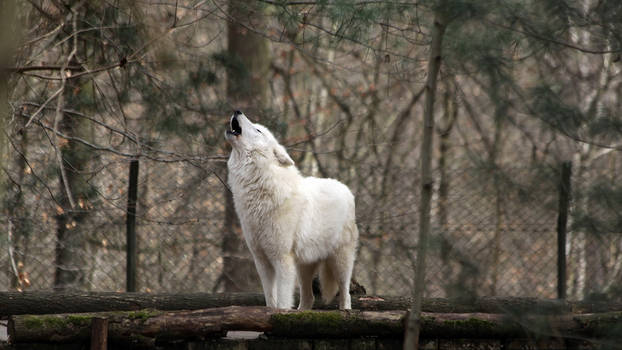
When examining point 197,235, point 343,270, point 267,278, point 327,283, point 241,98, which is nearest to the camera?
point 267,278

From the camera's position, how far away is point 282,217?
5.92m

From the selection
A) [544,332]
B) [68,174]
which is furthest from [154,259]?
[544,332]

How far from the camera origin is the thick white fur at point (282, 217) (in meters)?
5.88

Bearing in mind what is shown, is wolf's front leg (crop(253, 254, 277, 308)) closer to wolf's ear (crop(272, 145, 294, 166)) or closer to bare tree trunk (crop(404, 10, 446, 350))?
wolf's ear (crop(272, 145, 294, 166))

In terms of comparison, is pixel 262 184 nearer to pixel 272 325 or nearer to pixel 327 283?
pixel 327 283

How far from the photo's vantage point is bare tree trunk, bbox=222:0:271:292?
936 centimetres

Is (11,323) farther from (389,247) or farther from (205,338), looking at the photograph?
(389,247)

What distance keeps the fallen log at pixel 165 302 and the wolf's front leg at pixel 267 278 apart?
2.65ft

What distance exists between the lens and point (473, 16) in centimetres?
361

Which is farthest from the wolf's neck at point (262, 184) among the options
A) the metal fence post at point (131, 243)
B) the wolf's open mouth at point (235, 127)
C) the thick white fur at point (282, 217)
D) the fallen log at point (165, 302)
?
the metal fence post at point (131, 243)

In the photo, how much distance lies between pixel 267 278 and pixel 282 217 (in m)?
0.59

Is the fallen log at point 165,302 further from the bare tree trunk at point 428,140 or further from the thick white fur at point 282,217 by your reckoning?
the bare tree trunk at point 428,140

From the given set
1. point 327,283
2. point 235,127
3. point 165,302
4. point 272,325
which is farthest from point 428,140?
point 165,302

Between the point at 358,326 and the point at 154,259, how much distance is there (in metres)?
4.74
